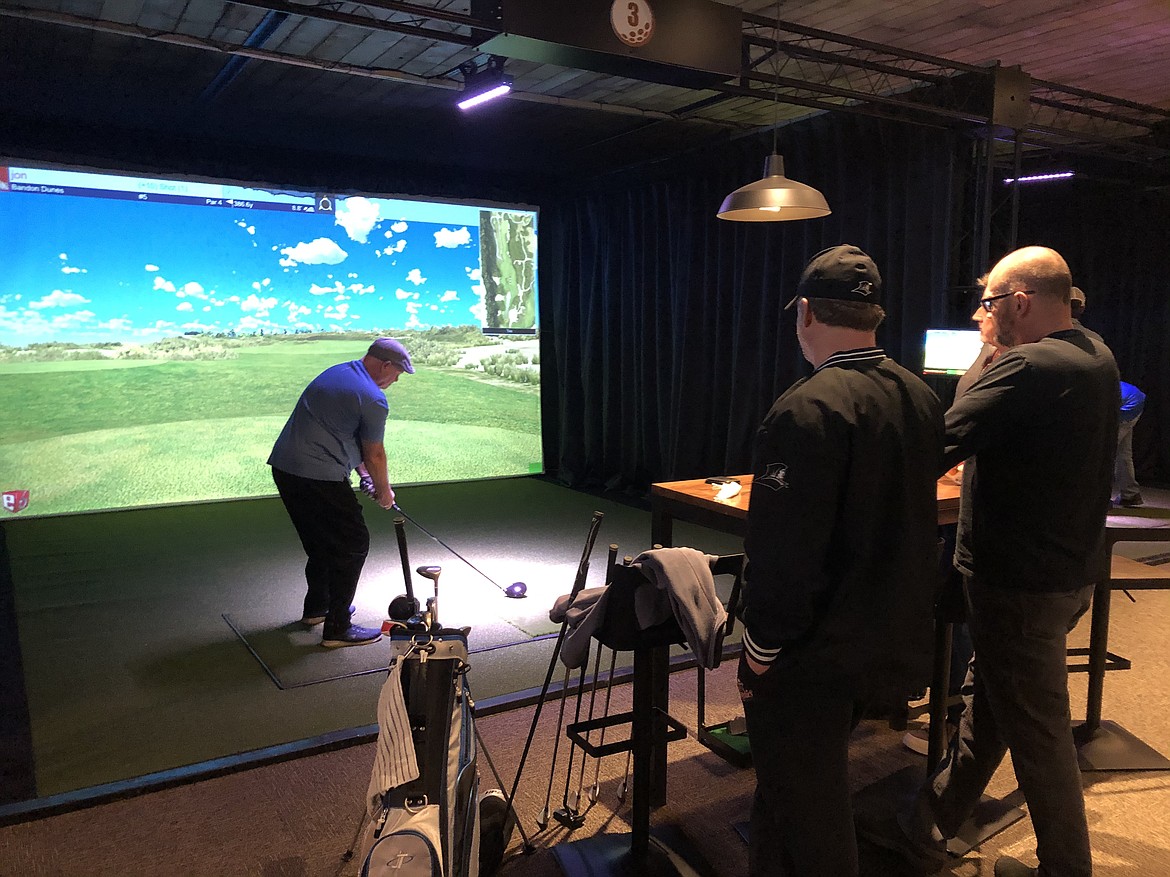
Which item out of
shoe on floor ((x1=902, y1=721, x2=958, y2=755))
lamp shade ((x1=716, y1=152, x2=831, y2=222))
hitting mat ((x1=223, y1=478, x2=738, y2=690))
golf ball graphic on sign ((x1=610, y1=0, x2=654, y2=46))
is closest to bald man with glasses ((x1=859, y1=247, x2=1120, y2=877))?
shoe on floor ((x1=902, y1=721, x2=958, y2=755))

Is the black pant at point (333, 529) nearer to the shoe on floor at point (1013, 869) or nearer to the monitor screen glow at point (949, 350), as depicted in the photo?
the shoe on floor at point (1013, 869)

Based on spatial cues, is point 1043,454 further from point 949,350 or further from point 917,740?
point 949,350

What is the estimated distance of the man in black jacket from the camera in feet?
5.07

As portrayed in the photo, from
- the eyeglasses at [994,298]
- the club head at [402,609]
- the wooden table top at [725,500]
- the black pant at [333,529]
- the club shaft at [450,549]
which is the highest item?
the eyeglasses at [994,298]

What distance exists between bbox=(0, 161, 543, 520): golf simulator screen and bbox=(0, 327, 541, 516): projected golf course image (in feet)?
0.04

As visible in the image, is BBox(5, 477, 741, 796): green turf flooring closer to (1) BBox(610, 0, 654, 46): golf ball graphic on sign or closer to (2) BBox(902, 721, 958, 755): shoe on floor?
(2) BBox(902, 721, 958, 755): shoe on floor

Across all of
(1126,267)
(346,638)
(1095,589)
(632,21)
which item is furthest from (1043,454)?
(1126,267)

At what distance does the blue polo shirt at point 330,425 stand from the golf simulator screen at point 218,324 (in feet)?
13.3

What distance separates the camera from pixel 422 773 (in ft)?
5.40

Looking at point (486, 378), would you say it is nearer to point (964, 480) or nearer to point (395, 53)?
point (395, 53)

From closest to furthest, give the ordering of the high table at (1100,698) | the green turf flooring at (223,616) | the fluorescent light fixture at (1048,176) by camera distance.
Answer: the high table at (1100,698) → the green turf flooring at (223,616) → the fluorescent light fixture at (1048,176)

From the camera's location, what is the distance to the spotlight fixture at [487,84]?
15.9 feet

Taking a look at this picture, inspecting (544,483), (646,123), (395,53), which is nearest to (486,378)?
(544,483)

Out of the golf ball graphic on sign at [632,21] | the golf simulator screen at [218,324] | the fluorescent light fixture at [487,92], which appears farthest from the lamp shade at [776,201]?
the golf simulator screen at [218,324]
